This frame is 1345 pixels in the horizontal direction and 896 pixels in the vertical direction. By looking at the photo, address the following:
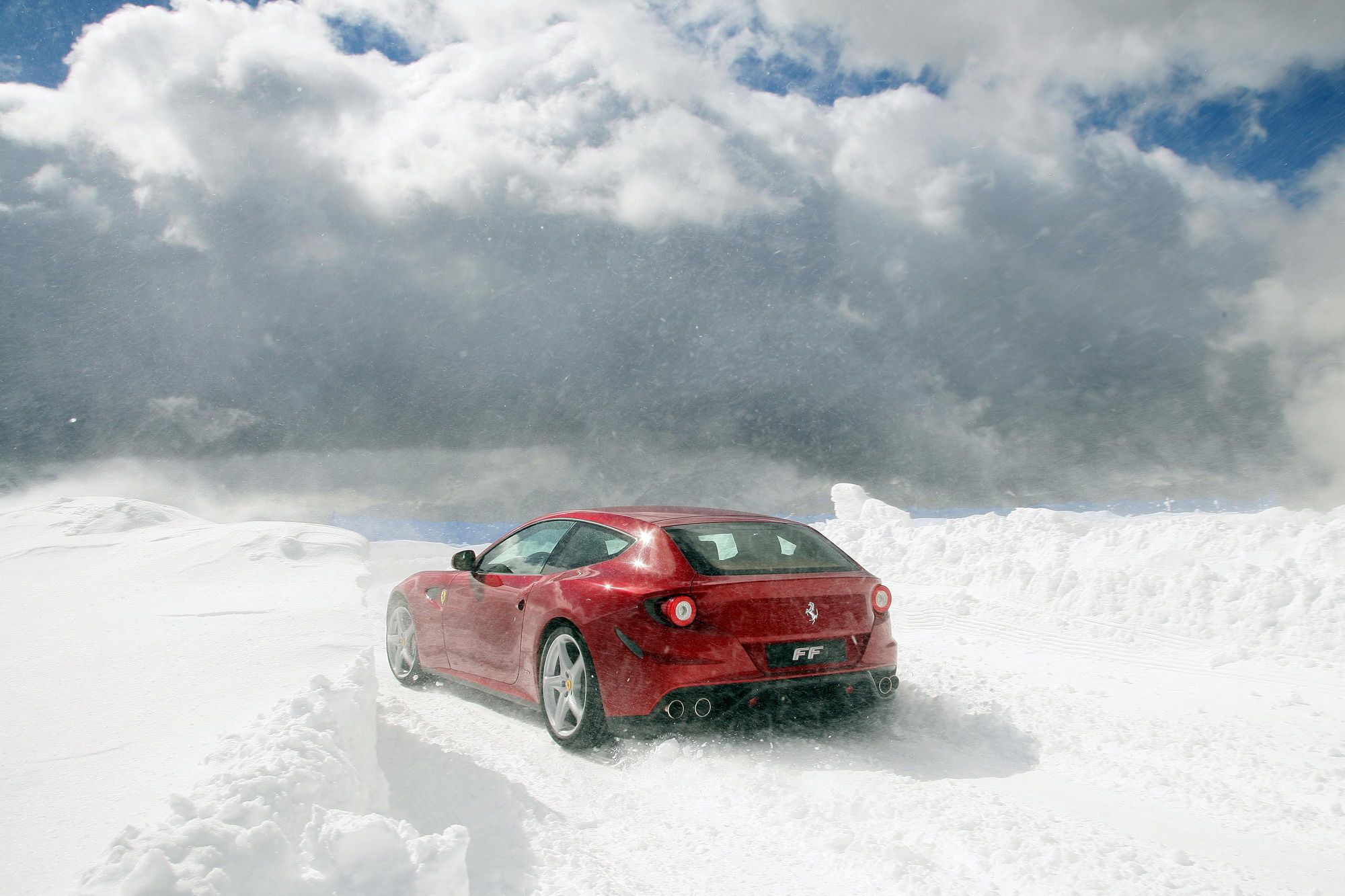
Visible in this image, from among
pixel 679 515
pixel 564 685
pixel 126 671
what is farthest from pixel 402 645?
pixel 679 515

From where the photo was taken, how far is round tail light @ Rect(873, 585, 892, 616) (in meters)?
4.81

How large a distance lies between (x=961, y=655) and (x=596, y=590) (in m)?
3.95

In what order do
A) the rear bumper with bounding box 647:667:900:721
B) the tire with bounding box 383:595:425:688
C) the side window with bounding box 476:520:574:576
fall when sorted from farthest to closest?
the tire with bounding box 383:595:425:688 < the side window with bounding box 476:520:574:576 < the rear bumper with bounding box 647:667:900:721

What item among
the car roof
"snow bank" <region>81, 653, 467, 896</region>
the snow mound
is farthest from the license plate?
the snow mound

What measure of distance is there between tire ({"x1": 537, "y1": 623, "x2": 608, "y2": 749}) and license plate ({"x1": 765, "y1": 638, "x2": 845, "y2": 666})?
0.93 metres

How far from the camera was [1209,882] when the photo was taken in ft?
8.94

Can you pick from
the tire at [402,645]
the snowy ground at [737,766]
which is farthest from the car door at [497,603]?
the tire at [402,645]

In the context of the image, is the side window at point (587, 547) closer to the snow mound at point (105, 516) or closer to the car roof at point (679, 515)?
the car roof at point (679, 515)

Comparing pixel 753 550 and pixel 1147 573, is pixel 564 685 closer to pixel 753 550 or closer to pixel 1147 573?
pixel 753 550

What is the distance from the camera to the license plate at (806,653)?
432 cm

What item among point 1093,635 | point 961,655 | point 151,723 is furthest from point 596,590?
A: point 1093,635

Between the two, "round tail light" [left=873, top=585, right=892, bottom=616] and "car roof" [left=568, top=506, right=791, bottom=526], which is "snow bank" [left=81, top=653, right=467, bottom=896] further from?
"round tail light" [left=873, top=585, right=892, bottom=616]

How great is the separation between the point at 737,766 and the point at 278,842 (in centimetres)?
217

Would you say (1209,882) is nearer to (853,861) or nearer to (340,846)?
(853,861)
